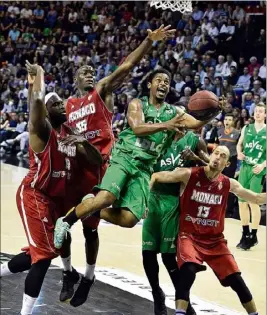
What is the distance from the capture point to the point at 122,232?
13.4 metres

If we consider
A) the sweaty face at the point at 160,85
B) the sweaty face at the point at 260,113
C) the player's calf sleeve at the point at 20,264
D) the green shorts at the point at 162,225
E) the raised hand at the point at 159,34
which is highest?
the raised hand at the point at 159,34

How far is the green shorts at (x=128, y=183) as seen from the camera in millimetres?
7281

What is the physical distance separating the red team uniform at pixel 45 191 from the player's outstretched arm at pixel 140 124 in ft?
1.95

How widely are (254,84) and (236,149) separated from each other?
4.24 metres

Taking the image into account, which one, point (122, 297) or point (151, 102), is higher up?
point (151, 102)

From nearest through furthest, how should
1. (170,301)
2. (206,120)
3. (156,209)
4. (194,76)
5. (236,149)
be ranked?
1. (206,120)
2. (156,209)
3. (170,301)
4. (236,149)
5. (194,76)

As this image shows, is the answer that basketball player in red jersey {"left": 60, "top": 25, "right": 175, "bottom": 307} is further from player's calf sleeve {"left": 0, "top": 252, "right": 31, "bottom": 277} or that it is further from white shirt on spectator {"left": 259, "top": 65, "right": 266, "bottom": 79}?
white shirt on spectator {"left": 259, "top": 65, "right": 266, "bottom": 79}

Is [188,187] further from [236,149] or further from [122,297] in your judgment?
[236,149]

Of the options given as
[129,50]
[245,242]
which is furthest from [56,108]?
[129,50]

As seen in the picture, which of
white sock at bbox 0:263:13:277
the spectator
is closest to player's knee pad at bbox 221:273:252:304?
white sock at bbox 0:263:13:277

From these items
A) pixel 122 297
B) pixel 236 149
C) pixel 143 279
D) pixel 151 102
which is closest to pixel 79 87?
pixel 151 102

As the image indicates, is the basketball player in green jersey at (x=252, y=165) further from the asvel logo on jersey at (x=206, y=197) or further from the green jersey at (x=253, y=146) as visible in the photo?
the asvel logo on jersey at (x=206, y=197)

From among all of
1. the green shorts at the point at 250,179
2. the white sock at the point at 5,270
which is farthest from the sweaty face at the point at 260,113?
the white sock at the point at 5,270

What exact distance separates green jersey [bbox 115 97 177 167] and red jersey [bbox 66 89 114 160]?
1.05ft
